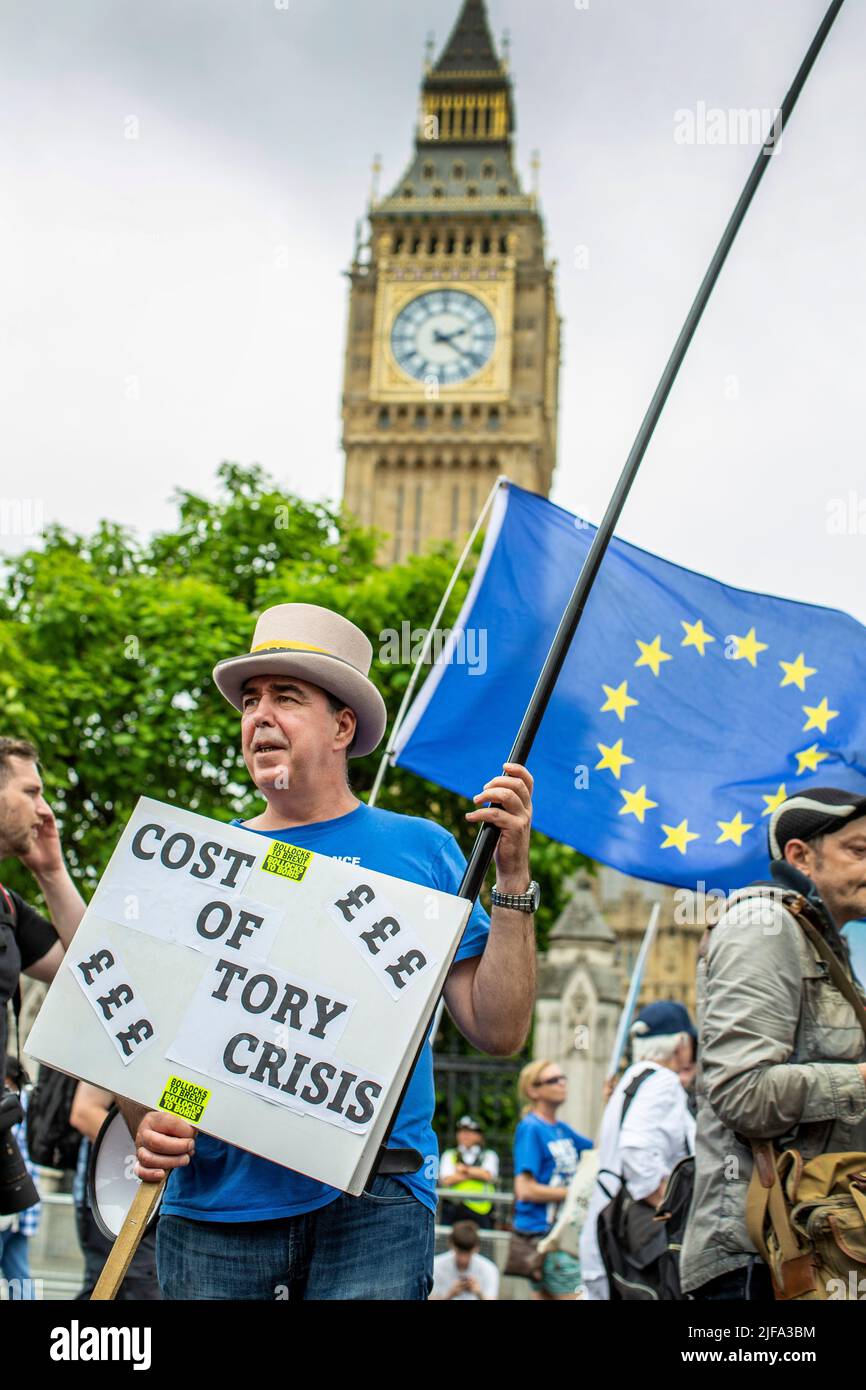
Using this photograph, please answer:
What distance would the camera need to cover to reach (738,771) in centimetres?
611

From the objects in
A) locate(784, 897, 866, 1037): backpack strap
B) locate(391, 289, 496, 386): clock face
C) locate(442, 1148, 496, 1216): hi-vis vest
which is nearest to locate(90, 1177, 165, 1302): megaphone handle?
locate(784, 897, 866, 1037): backpack strap

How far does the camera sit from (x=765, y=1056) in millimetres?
3232

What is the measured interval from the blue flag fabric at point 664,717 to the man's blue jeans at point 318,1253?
10.2 ft

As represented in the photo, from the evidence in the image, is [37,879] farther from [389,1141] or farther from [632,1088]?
[632,1088]

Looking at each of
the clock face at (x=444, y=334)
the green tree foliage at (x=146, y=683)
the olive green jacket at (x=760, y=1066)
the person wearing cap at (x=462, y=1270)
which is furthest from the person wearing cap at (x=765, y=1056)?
the clock face at (x=444, y=334)

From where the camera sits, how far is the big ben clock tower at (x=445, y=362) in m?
51.8

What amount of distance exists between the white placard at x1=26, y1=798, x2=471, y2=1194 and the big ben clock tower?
4786 centimetres

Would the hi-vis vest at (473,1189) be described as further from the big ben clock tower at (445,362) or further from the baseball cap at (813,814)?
the big ben clock tower at (445,362)

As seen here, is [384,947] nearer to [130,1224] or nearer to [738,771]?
[130,1224]

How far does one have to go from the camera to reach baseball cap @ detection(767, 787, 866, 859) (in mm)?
3660

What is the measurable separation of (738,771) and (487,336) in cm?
4746

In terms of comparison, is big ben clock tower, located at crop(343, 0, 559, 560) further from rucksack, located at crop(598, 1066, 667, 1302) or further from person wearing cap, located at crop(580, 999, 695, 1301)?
rucksack, located at crop(598, 1066, 667, 1302)

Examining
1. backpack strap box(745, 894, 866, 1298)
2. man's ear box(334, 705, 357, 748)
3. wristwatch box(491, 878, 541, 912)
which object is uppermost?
man's ear box(334, 705, 357, 748)
